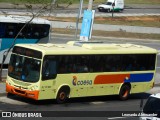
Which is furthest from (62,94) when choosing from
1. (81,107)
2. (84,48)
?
(84,48)

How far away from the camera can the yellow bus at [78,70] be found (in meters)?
22.7

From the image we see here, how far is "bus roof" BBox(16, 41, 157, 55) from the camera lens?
23087 millimetres

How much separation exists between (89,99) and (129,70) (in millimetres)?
2329

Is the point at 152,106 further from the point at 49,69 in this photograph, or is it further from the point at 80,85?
the point at 80,85

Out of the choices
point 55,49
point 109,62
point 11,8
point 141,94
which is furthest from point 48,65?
point 11,8

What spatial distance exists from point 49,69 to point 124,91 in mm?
4831

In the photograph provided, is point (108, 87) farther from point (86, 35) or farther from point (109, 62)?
point (86, 35)

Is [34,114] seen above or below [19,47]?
below

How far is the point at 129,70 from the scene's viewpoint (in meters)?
26.1

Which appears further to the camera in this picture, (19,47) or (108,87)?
(108,87)

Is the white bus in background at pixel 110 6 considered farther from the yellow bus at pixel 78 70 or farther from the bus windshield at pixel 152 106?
the bus windshield at pixel 152 106

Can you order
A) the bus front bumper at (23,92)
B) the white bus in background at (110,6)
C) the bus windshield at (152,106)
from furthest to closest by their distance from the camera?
the white bus in background at (110,6) < the bus front bumper at (23,92) < the bus windshield at (152,106)

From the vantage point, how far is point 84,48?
24594 millimetres

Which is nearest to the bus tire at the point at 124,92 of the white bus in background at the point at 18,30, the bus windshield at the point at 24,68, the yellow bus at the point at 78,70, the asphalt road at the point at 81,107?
the yellow bus at the point at 78,70
